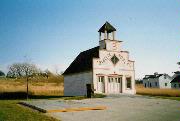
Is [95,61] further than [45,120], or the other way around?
[95,61]

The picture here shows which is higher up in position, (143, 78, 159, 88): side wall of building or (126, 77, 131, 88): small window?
(126, 77, 131, 88): small window

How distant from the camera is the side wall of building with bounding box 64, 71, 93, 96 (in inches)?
1420

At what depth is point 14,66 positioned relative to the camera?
365 ft

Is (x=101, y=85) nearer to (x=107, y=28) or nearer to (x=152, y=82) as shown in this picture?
(x=107, y=28)

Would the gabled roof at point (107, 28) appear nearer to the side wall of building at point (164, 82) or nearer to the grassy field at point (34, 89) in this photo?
the grassy field at point (34, 89)

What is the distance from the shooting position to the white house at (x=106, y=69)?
115 ft

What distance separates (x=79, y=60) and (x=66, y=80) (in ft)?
13.4

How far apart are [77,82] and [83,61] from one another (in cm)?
327

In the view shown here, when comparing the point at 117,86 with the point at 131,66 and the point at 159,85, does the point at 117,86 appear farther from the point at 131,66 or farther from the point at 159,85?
the point at 159,85

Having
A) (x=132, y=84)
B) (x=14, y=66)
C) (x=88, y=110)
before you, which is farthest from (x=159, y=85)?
(x=88, y=110)

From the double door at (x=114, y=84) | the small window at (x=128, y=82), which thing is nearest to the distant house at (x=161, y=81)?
the small window at (x=128, y=82)

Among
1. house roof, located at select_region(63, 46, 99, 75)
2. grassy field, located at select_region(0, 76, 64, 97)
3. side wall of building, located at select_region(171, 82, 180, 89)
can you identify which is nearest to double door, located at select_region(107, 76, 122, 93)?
house roof, located at select_region(63, 46, 99, 75)

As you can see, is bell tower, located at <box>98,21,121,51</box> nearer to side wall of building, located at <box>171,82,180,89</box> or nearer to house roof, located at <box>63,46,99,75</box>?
house roof, located at <box>63,46,99,75</box>

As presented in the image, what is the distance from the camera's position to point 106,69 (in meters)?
35.8
